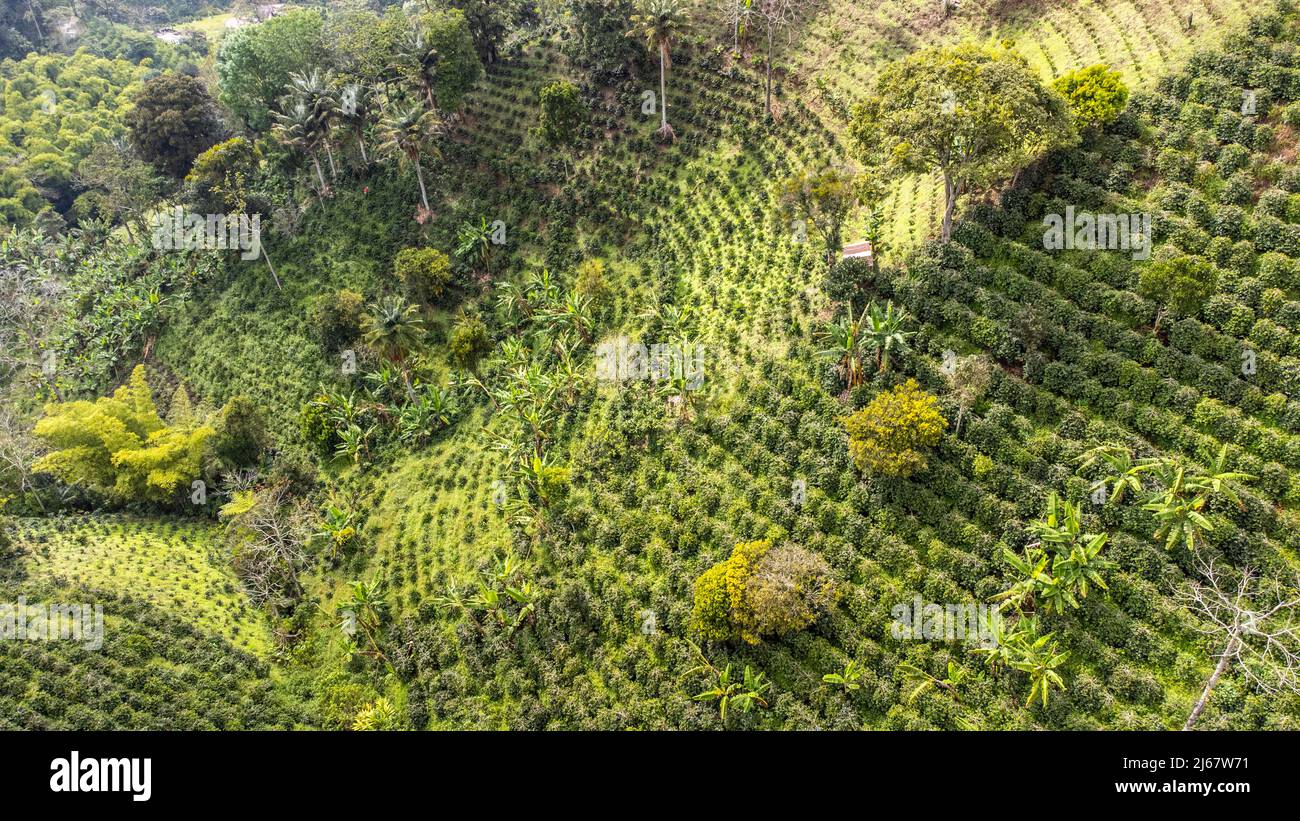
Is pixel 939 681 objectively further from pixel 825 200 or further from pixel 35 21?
pixel 35 21

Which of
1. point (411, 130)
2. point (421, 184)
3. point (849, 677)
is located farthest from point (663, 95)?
point (849, 677)

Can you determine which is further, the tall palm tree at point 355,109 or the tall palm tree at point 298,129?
the tall palm tree at point 355,109

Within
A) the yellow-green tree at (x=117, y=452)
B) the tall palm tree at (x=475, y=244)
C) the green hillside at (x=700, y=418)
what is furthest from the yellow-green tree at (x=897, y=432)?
the yellow-green tree at (x=117, y=452)

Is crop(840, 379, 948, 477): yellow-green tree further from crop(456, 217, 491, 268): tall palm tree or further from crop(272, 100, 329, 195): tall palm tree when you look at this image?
crop(272, 100, 329, 195): tall palm tree

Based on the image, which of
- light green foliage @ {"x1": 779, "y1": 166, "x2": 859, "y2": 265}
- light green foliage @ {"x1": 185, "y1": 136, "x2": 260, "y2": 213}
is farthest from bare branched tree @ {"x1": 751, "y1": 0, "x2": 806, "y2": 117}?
light green foliage @ {"x1": 185, "y1": 136, "x2": 260, "y2": 213}

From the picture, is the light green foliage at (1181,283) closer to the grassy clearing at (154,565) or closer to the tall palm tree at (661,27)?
the tall palm tree at (661,27)

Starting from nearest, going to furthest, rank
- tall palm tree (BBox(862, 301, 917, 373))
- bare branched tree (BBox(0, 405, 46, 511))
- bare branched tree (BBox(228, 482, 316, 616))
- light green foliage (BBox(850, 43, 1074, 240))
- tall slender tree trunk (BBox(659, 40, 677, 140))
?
light green foliage (BBox(850, 43, 1074, 240)) → tall palm tree (BBox(862, 301, 917, 373)) → bare branched tree (BBox(228, 482, 316, 616)) → bare branched tree (BBox(0, 405, 46, 511)) → tall slender tree trunk (BBox(659, 40, 677, 140))
